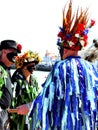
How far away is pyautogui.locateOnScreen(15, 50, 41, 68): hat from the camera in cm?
632

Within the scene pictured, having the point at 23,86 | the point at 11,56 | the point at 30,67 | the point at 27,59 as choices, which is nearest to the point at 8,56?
the point at 11,56

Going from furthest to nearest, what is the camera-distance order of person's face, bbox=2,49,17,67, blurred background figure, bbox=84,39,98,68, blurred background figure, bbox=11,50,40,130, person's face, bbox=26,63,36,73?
person's face, bbox=26,63,36,73 < blurred background figure, bbox=11,50,40,130 < person's face, bbox=2,49,17,67 < blurred background figure, bbox=84,39,98,68

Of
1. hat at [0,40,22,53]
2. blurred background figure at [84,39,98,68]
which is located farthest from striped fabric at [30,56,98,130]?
hat at [0,40,22,53]

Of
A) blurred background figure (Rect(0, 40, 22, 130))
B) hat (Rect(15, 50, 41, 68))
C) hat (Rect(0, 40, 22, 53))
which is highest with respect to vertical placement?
hat (Rect(15, 50, 41, 68))

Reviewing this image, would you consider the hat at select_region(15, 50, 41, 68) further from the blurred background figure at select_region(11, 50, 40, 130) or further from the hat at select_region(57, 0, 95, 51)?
the hat at select_region(57, 0, 95, 51)

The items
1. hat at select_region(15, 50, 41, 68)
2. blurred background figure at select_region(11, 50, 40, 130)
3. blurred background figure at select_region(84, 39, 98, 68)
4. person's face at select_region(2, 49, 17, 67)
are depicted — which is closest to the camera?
blurred background figure at select_region(84, 39, 98, 68)

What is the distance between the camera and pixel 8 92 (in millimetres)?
4859

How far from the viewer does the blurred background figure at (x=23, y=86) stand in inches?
235

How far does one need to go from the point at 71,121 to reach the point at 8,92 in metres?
1.77

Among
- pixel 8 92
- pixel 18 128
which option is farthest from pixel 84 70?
pixel 18 128

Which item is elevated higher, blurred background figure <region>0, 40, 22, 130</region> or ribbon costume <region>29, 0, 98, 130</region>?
blurred background figure <region>0, 40, 22, 130</region>

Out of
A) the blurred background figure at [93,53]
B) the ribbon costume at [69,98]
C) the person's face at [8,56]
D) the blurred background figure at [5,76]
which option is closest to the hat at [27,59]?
the blurred background figure at [5,76]

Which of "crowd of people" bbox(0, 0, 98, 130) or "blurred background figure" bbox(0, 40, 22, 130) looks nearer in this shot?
"crowd of people" bbox(0, 0, 98, 130)

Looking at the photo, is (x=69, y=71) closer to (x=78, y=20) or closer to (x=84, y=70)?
(x=84, y=70)
